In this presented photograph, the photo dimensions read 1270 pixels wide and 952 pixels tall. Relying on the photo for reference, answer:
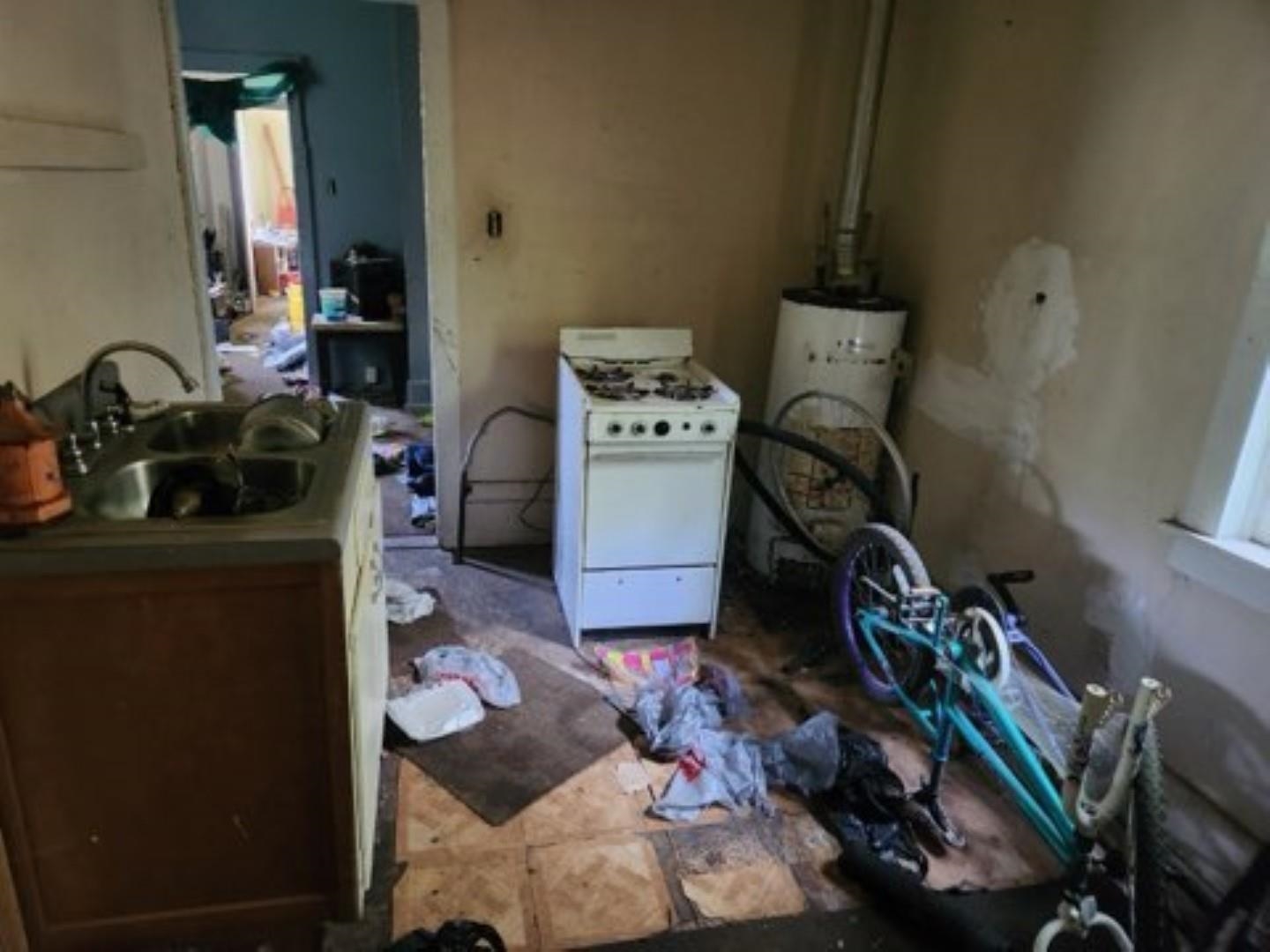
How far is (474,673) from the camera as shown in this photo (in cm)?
252

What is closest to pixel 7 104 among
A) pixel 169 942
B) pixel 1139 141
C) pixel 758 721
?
pixel 169 942

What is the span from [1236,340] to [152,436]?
235 cm

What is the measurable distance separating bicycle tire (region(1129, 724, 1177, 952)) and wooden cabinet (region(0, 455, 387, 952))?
1.42m

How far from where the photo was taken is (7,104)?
4.92 feet

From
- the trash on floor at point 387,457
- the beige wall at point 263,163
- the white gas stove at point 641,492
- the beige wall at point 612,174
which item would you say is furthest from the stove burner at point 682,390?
the beige wall at point 263,163

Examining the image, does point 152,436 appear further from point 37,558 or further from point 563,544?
point 563,544

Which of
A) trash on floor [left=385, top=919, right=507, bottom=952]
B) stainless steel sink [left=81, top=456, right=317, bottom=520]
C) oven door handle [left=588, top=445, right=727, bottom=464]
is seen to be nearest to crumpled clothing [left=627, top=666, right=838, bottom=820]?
trash on floor [left=385, top=919, right=507, bottom=952]

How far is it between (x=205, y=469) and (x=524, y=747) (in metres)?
1.14

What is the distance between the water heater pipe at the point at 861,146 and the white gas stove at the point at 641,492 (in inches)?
28.5

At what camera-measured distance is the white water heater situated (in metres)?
2.86

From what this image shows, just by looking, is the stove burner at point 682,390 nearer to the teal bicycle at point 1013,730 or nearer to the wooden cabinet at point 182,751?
the teal bicycle at point 1013,730

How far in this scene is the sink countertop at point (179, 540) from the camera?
1.19 m

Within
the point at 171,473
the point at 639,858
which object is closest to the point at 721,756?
the point at 639,858

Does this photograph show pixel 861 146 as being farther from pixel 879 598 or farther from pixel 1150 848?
pixel 1150 848
